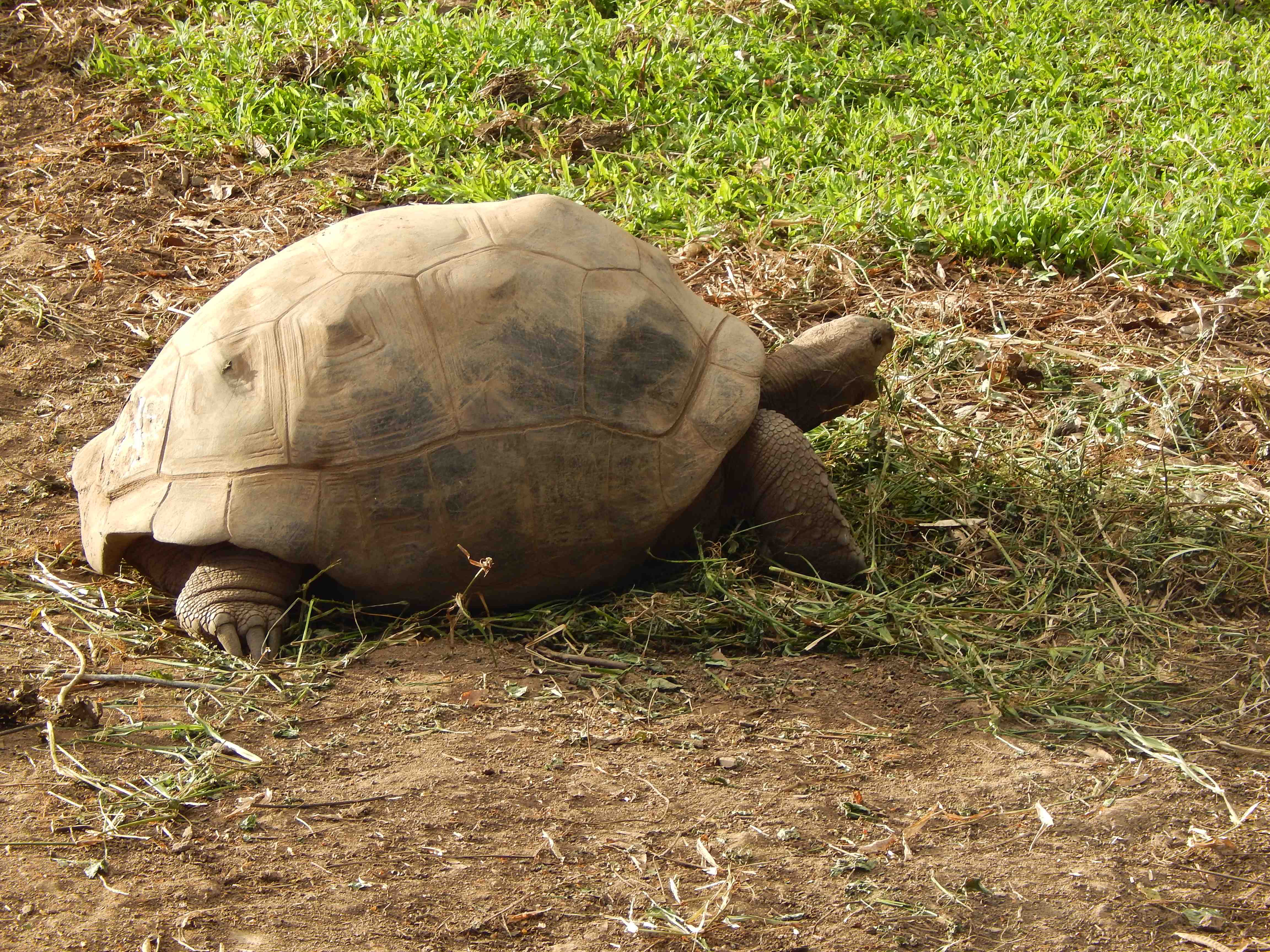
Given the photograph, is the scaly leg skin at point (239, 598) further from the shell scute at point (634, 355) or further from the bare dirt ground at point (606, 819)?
the shell scute at point (634, 355)

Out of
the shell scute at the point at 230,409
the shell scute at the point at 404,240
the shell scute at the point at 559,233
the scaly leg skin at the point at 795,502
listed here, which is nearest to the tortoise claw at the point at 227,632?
the shell scute at the point at 230,409

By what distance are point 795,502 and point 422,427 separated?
1.22 m

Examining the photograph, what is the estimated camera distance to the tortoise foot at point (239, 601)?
3.53m

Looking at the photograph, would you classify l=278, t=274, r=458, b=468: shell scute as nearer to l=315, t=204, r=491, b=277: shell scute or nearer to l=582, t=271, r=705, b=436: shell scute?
l=315, t=204, r=491, b=277: shell scute

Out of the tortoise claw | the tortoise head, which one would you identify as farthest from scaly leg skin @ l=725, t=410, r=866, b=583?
the tortoise claw

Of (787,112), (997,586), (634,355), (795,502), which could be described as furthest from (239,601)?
(787,112)

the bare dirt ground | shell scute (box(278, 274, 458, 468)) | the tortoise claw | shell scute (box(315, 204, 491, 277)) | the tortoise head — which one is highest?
shell scute (box(315, 204, 491, 277))

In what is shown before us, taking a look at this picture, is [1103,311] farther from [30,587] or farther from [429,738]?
[30,587]

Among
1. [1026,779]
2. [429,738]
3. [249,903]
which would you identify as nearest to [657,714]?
[429,738]

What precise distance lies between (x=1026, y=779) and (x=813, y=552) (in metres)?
1.26

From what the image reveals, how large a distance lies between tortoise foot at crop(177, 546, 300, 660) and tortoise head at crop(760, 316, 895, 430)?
5.57 feet

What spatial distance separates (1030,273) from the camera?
5.80 meters

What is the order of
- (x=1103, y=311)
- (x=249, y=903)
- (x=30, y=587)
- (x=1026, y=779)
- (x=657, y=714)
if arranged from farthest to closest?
(x=1103, y=311) → (x=30, y=587) → (x=657, y=714) → (x=1026, y=779) → (x=249, y=903)

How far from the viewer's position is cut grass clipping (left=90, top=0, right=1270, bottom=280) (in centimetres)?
604
